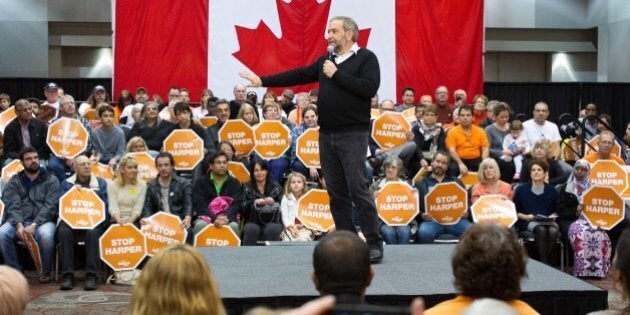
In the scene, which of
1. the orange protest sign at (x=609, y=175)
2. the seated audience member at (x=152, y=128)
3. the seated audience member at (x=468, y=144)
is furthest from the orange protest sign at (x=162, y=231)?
the orange protest sign at (x=609, y=175)

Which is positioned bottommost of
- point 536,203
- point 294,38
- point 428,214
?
point 428,214

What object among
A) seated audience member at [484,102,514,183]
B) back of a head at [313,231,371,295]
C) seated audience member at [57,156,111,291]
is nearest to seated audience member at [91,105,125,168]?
seated audience member at [57,156,111,291]

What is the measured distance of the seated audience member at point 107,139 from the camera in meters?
10.6

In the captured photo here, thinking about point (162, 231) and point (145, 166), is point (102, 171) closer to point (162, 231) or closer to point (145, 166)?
point (145, 166)

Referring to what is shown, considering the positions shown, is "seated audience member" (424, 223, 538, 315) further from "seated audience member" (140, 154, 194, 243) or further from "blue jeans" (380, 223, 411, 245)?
"seated audience member" (140, 154, 194, 243)

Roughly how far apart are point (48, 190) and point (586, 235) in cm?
531

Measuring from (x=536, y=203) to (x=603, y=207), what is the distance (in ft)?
2.13

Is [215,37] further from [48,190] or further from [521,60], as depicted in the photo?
[521,60]

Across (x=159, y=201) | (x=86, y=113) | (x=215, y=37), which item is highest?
(x=215, y=37)

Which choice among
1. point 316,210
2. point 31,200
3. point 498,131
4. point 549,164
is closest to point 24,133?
point 31,200

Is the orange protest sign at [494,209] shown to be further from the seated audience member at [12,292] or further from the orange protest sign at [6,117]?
the seated audience member at [12,292]

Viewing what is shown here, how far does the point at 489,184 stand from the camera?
31.2 ft

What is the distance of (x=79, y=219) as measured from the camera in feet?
29.4

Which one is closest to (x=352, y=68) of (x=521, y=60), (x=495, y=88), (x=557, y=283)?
(x=557, y=283)
